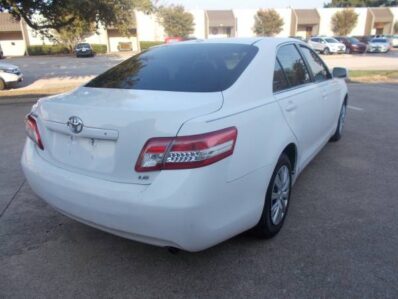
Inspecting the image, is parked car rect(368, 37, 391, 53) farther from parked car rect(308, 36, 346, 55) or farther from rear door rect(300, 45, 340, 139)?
rear door rect(300, 45, 340, 139)

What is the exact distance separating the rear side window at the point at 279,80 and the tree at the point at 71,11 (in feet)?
29.8

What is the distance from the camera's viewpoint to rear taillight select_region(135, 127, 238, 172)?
2090mm

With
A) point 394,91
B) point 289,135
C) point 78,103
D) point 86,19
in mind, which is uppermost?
point 86,19

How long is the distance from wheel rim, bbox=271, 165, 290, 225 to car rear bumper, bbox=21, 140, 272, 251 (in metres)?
0.43

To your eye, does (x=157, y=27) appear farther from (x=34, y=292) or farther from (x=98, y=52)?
(x=34, y=292)

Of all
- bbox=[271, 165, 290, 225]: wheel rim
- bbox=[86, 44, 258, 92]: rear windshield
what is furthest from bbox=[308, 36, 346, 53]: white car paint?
bbox=[271, 165, 290, 225]: wheel rim

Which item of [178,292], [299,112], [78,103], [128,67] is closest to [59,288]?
[178,292]

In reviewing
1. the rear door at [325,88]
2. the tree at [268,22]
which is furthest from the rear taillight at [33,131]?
the tree at [268,22]

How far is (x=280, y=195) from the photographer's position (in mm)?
3076

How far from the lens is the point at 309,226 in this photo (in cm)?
322

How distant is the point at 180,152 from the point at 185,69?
114 centimetres

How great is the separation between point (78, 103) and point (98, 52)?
4760 cm

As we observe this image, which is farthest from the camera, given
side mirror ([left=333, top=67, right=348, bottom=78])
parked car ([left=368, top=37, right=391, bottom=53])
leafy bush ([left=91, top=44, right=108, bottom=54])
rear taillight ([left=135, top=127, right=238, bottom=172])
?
leafy bush ([left=91, top=44, right=108, bottom=54])

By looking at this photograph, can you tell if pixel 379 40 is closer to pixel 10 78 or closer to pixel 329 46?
pixel 329 46
